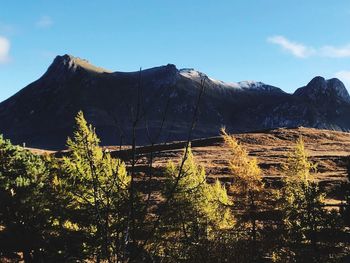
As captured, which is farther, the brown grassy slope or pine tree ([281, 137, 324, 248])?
the brown grassy slope

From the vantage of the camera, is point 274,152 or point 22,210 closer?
point 22,210

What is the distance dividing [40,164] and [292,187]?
1997cm

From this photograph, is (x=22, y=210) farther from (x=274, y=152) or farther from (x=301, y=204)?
(x=274, y=152)

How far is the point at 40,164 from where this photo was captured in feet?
103

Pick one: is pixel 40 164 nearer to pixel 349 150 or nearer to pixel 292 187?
pixel 292 187

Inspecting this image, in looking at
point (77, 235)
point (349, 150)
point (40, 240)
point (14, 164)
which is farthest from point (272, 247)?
point (349, 150)

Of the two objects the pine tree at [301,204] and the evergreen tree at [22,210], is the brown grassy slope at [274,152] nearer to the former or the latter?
the pine tree at [301,204]

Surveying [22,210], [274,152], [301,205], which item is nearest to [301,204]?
[301,205]

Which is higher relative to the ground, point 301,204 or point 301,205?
point 301,204

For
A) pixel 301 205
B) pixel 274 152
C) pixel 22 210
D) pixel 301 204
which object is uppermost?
pixel 274 152

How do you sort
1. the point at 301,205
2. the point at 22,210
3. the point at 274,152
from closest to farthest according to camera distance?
the point at 22,210 → the point at 301,205 → the point at 274,152

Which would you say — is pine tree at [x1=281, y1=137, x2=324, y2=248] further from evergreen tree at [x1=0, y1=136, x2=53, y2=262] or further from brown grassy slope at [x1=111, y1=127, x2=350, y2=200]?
brown grassy slope at [x1=111, y1=127, x2=350, y2=200]

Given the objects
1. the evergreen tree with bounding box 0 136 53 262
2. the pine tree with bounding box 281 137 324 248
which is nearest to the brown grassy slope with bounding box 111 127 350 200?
the pine tree with bounding box 281 137 324 248

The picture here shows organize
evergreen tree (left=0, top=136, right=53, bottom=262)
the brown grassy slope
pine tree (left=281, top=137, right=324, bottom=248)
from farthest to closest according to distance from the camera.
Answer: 1. the brown grassy slope
2. evergreen tree (left=0, top=136, right=53, bottom=262)
3. pine tree (left=281, top=137, right=324, bottom=248)
